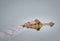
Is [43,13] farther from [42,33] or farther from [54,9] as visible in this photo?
[42,33]

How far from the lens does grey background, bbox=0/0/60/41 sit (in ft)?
A: 7.07

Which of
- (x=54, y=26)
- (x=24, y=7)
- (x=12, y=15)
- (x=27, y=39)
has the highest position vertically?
(x=24, y=7)

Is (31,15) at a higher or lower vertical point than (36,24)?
higher

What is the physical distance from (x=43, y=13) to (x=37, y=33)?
15.7 inches

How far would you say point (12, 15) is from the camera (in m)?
2.18

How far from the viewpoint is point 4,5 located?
7.12ft

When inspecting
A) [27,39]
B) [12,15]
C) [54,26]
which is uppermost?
[12,15]

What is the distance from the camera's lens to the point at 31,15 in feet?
7.27

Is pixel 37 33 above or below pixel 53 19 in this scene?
below

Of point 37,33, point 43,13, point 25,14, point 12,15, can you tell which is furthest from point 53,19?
point 12,15

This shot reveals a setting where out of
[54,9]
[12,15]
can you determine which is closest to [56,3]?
[54,9]

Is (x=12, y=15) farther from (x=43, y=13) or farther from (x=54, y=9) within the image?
(x=54, y=9)

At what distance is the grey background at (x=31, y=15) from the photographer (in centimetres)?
216

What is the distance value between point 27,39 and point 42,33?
11.9 inches
